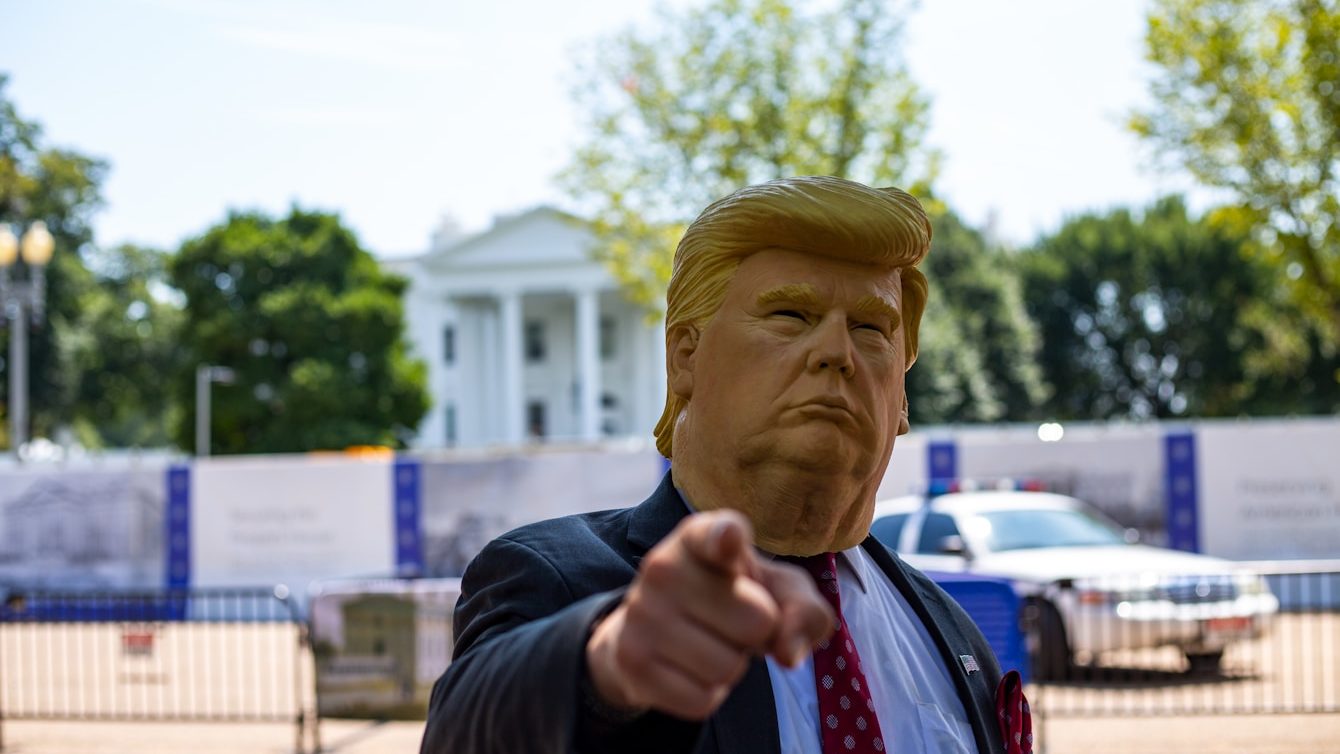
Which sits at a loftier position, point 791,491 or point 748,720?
point 791,491

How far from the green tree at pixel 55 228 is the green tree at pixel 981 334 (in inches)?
1162

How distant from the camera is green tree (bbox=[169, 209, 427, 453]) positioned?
143ft

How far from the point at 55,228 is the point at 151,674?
3943cm

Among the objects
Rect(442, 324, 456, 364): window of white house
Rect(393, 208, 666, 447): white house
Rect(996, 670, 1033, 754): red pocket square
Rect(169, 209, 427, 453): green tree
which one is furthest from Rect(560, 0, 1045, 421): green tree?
Rect(442, 324, 456, 364): window of white house

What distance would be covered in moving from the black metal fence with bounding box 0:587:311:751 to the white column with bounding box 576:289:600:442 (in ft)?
150

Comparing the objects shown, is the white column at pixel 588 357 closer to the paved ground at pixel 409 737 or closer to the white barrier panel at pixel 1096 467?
the white barrier panel at pixel 1096 467

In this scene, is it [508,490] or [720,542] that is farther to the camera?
[508,490]

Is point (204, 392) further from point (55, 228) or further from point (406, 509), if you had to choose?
point (406, 509)

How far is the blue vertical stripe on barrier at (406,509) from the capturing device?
17406 millimetres

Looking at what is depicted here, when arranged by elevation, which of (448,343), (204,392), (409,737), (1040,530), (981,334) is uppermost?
(448,343)

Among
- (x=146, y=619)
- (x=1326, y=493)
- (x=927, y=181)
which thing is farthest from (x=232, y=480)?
(x=1326, y=493)

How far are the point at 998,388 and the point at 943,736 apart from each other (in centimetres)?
4954

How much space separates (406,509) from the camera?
1745cm

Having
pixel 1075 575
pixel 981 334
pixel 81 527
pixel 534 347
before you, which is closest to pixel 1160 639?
pixel 1075 575
